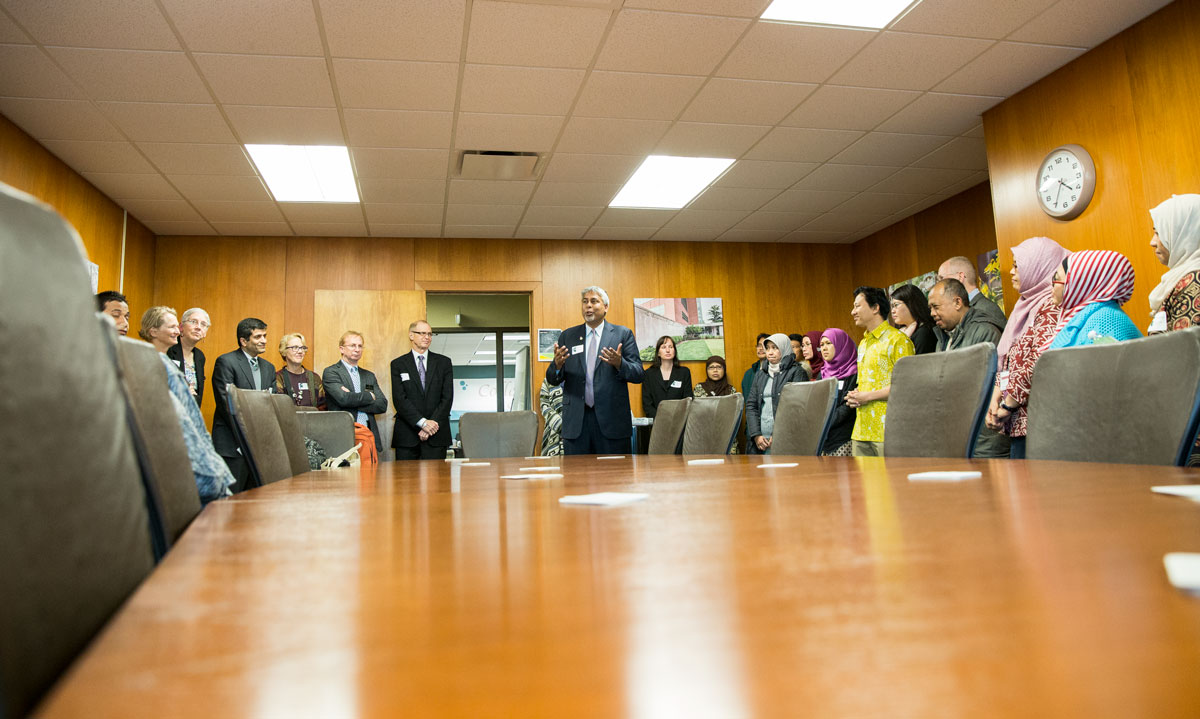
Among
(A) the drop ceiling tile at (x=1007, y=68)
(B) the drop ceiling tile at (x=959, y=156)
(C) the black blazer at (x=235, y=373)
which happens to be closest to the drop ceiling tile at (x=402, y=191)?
(C) the black blazer at (x=235, y=373)

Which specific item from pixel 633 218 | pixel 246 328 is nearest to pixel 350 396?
pixel 246 328

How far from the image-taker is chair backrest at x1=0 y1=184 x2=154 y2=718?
0.26 m

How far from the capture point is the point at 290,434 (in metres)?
2.47

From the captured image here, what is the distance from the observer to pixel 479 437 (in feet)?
12.9

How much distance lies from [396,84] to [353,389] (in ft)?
9.06

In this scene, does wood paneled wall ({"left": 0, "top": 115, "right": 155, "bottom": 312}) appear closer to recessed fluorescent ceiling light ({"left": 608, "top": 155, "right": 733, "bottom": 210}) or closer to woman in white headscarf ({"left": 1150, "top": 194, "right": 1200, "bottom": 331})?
recessed fluorescent ceiling light ({"left": 608, "top": 155, "right": 733, "bottom": 210})

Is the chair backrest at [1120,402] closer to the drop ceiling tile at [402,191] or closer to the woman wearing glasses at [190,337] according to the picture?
the woman wearing glasses at [190,337]

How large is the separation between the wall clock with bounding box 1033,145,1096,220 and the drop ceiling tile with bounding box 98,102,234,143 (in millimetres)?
4840

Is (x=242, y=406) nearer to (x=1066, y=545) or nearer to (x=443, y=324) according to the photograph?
(x=1066, y=545)

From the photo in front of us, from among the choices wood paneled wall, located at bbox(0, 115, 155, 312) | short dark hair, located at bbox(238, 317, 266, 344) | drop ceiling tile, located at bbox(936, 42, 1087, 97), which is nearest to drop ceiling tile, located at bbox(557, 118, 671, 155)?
drop ceiling tile, located at bbox(936, 42, 1087, 97)

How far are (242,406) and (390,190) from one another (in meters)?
4.21

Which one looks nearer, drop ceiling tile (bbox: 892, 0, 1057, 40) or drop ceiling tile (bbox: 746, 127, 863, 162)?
drop ceiling tile (bbox: 892, 0, 1057, 40)

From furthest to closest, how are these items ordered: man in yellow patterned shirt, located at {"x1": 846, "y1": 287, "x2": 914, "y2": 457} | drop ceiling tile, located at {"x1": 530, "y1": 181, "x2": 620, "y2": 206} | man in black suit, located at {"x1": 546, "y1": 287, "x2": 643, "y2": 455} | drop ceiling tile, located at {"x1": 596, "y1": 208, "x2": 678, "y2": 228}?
drop ceiling tile, located at {"x1": 596, "y1": 208, "x2": 678, "y2": 228} → drop ceiling tile, located at {"x1": 530, "y1": 181, "x2": 620, "y2": 206} → man in black suit, located at {"x1": 546, "y1": 287, "x2": 643, "y2": 455} → man in yellow patterned shirt, located at {"x1": 846, "y1": 287, "x2": 914, "y2": 457}

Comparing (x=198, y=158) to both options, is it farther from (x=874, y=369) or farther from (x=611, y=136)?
(x=874, y=369)
